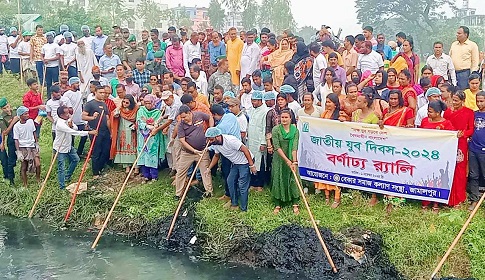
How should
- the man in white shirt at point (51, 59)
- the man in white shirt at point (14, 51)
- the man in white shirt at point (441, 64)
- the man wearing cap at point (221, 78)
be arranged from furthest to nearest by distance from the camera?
1. the man in white shirt at point (14, 51)
2. the man in white shirt at point (51, 59)
3. the man wearing cap at point (221, 78)
4. the man in white shirt at point (441, 64)

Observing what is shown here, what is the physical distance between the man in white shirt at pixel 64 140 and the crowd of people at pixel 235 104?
0.07 feet

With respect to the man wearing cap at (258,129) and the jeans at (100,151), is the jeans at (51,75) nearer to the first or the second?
the jeans at (100,151)

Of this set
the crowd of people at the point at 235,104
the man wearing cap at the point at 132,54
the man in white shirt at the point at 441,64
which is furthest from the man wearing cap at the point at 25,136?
the man in white shirt at the point at 441,64

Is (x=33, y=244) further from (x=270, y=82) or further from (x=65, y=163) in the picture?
(x=270, y=82)

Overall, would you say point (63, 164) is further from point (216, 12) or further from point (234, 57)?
point (216, 12)

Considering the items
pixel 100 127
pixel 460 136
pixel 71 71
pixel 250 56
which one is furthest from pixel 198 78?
pixel 460 136

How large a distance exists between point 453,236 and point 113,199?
6.08m

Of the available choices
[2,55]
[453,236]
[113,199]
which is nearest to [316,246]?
[453,236]

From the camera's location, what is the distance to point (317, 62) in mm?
11711

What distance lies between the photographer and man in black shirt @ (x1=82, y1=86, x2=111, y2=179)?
11.9 meters

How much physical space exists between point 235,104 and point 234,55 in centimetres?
365

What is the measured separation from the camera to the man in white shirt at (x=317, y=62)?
38.3 feet

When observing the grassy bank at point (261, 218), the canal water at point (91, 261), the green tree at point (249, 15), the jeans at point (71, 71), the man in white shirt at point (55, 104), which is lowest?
the canal water at point (91, 261)

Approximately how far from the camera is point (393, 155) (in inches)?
374
